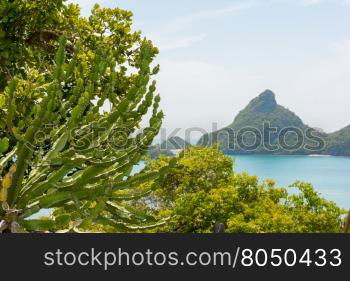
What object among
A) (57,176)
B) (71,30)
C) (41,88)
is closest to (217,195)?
(71,30)

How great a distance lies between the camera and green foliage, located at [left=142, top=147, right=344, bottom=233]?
2502cm

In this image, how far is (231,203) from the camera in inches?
1028

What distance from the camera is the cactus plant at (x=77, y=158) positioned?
9539mm

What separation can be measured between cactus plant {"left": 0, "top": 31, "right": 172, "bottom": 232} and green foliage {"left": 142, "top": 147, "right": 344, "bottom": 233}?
42.5 feet

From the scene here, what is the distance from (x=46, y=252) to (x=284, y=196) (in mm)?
21689

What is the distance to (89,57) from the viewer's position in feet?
49.9

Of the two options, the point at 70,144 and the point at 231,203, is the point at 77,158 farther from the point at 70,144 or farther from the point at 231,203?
the point at 231,203

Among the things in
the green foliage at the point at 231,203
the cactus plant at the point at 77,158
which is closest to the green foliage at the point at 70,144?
the cactus plant at the point at 77,158

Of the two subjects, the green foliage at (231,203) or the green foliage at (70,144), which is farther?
the green foliage at (231,203)

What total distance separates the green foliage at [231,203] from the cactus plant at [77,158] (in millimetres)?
12964

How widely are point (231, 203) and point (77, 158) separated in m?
16.9

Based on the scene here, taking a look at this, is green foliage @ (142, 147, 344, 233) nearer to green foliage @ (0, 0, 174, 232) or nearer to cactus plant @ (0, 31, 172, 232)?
green foliage @ (0, 0, 174, 232)

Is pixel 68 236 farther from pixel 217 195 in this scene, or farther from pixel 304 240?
pixel 217 195

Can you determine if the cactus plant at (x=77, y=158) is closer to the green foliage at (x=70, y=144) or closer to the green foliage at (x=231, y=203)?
the green foliage at (x=70, y=144)
